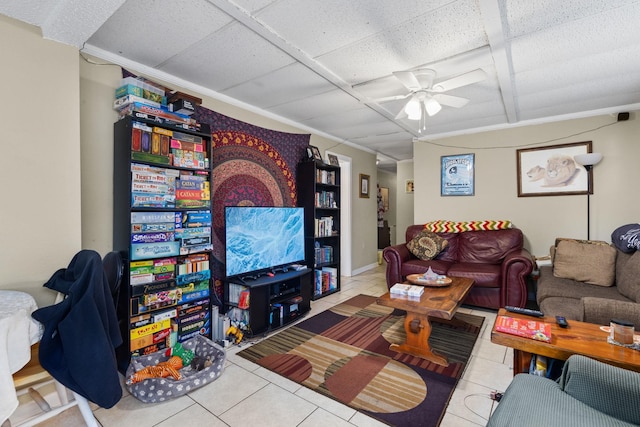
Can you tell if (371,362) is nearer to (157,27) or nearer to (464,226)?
(464,226)

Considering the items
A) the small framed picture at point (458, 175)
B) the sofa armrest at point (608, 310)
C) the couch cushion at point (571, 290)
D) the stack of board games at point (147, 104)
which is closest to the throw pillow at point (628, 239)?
the couch cushion at point (571, 290)

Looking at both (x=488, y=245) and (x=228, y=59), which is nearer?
(x=228, y=59)

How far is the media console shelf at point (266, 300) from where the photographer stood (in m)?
2.72

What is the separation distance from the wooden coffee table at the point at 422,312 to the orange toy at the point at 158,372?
1605 millimetres

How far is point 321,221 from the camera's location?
4.04 metres

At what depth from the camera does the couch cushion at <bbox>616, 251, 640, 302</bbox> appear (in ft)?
7.64

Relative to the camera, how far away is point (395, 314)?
11.0 ft

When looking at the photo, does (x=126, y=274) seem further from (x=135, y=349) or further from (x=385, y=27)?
(x=385, y=27)

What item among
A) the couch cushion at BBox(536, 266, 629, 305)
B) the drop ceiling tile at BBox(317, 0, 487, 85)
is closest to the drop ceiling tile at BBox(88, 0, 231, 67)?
the drop ceiling tile at BBox(317, 0, 487, 85)

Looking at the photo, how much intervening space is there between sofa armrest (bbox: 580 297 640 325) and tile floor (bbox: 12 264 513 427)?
70 centimetres

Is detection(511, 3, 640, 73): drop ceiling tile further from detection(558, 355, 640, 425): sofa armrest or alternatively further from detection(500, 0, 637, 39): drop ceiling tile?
detection(558, 355, 640, 425): sofa armrest

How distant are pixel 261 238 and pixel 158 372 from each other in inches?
55.8

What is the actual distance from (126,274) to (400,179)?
615cm

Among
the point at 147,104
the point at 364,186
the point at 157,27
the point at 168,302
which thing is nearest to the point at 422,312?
the point at 168,302
